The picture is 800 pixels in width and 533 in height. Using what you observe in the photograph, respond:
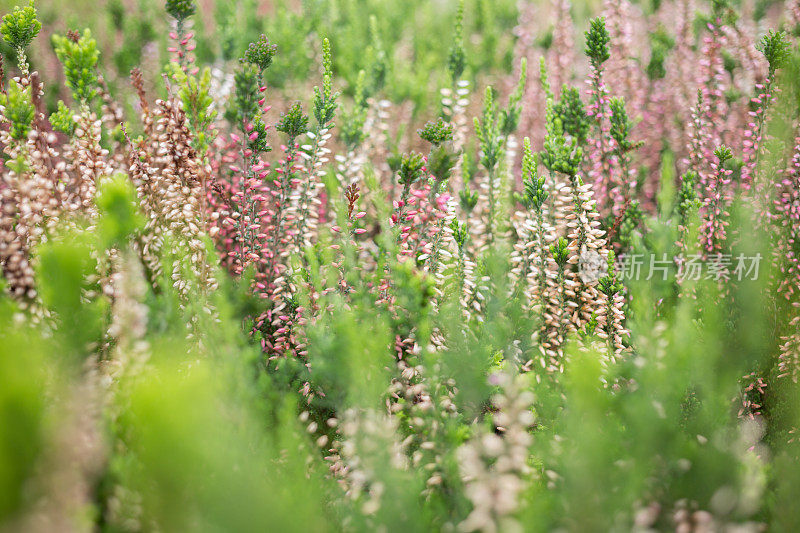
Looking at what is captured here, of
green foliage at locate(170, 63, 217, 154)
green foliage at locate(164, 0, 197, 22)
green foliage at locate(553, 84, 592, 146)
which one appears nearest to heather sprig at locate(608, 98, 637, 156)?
green foliage at locate(553, 84, 592, 146)

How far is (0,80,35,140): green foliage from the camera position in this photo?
1.91m

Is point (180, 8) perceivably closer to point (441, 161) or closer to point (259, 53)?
point (259, 53)

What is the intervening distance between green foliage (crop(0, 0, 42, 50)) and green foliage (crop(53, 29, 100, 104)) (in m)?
0.30

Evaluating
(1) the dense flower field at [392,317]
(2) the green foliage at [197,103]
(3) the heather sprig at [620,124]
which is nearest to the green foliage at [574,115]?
(1) the dense flower field at [392,317]

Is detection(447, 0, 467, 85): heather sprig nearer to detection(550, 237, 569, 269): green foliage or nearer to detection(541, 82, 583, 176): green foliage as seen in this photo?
detection(541, 82, 583, 176): green foliage

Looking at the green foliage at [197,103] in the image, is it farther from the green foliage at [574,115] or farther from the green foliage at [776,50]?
the green foliage at [776,50]

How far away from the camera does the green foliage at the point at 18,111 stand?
1906mm

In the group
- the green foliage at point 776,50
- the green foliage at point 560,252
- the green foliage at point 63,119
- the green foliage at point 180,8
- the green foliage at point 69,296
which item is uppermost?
the green foliage at point 776,50

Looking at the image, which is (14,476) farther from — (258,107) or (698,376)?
(698,376)

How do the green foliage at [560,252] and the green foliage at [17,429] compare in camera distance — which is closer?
the green foliage at [17,429]

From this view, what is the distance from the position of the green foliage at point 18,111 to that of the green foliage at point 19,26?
301 mm

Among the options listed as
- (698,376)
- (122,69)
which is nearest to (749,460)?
(698,376)

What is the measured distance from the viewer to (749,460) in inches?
57.6

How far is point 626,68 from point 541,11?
3.21m
